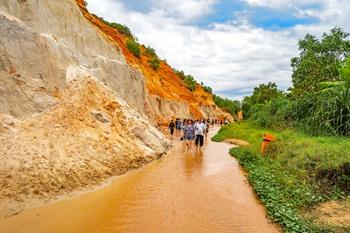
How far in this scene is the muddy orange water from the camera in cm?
707

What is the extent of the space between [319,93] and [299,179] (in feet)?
34.9

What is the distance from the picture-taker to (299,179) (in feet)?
32.7

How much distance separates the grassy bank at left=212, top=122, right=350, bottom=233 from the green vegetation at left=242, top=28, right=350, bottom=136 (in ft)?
11.0

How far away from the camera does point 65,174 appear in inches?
378

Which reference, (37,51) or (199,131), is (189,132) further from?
(37,51)

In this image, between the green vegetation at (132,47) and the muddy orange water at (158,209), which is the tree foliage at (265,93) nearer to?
the green vegetation at (132,47)

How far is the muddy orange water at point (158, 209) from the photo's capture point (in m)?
7.07

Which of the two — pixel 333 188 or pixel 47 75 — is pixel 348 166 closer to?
pixel 333 188

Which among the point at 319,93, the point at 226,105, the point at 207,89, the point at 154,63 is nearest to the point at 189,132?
the point at 319,93

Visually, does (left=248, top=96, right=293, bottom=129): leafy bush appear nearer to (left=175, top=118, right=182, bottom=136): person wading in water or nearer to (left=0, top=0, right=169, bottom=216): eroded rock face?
(left=175, top=118, right=182, bottom=136): person wading in water

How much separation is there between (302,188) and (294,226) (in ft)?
8.05

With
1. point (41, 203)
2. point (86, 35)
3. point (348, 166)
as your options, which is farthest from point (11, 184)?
point (86, 35)

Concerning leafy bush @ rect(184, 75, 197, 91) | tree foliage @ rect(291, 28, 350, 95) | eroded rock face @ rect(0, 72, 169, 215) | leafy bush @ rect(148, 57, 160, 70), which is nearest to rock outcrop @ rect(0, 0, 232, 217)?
eroded rock face @ rect(0, 72, 169, 215)

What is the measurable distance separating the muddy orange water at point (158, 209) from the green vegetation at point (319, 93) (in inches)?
283
